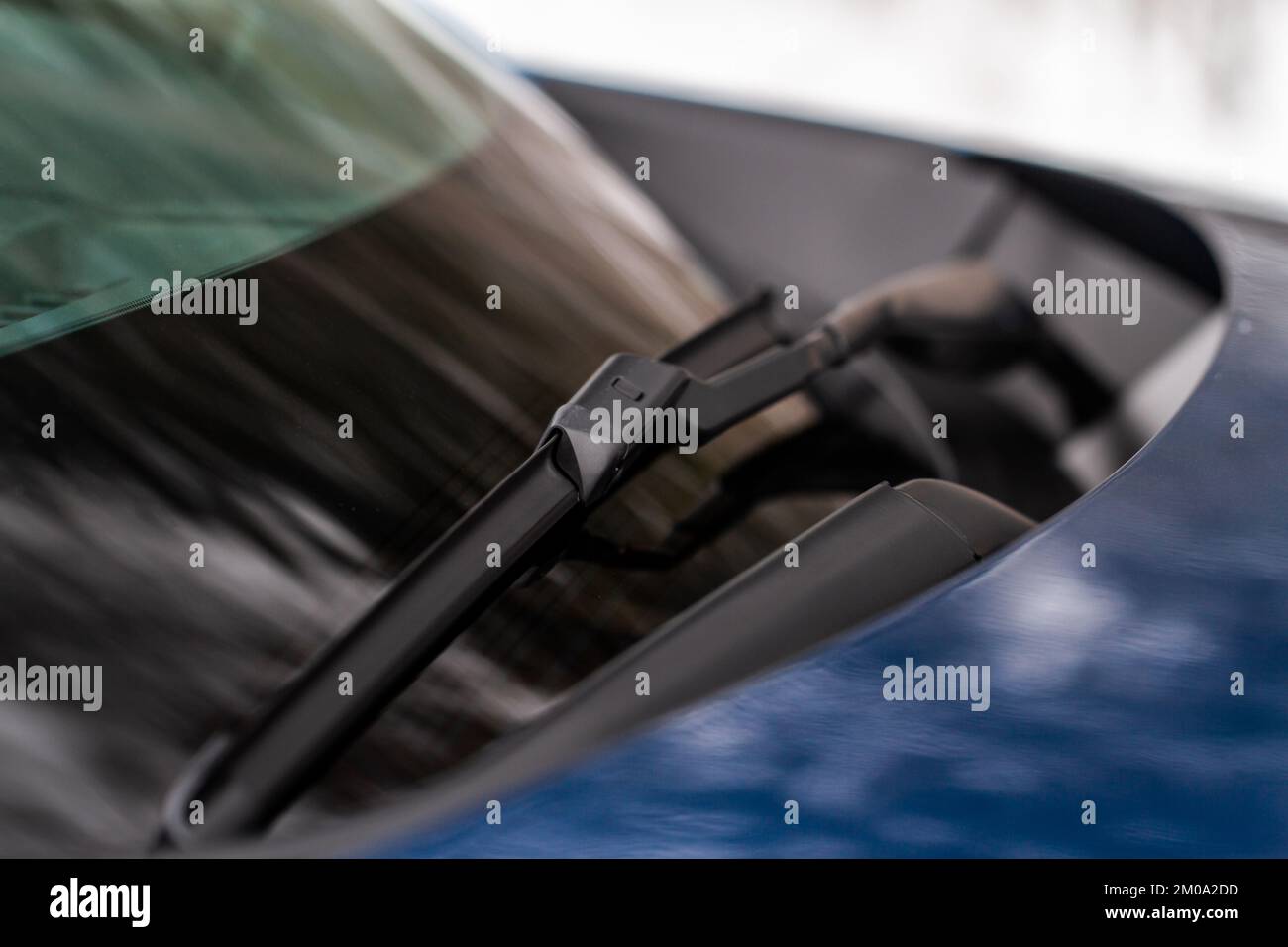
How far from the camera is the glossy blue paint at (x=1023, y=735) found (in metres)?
0.37

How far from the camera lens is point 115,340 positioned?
49 centimetres

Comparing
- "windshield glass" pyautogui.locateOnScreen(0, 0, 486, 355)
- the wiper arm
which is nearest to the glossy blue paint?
the wiper arm

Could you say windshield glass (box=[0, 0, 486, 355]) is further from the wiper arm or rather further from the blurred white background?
the blurred white background

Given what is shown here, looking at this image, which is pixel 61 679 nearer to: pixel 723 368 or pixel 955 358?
pixel 723 368

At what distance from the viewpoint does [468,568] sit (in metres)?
0.46

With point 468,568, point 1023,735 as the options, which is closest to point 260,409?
point 468,568

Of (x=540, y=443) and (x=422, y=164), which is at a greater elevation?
(x=422, y=164)

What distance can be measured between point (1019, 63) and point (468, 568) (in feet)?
7.05

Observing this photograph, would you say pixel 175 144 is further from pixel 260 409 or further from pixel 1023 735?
pixel 1023 735

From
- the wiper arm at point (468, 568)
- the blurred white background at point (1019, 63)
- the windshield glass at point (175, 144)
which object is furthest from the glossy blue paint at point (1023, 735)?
the blurred white background at point (1019, 63)

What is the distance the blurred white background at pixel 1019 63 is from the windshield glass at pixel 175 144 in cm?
159

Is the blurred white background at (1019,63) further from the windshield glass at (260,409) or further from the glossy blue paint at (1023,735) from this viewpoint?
the glossy blue paint at (1023,735)
